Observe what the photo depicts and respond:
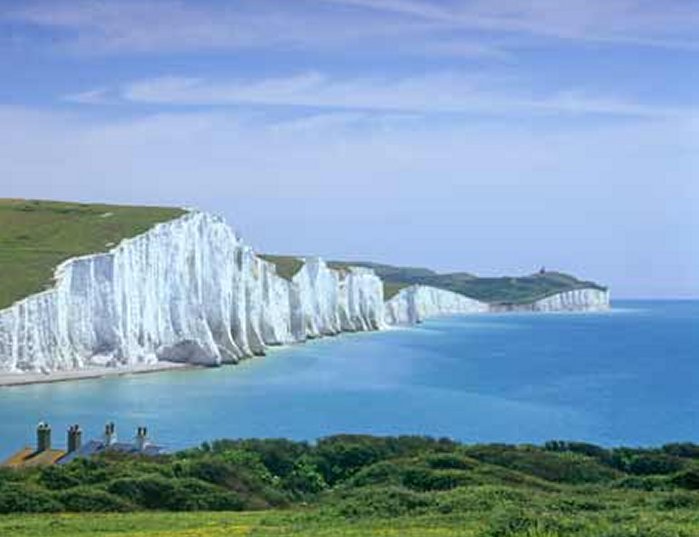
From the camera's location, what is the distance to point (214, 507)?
21891mm

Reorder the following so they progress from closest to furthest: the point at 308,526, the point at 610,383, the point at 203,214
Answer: the point at 308,526, the point at 610,383, the point at 203,214

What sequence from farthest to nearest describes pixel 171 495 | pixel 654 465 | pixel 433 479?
pixel 654 465 < pixel 433 479 < pixel 171 495

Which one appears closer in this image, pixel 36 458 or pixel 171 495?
pixel 171 495

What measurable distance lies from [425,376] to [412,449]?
55544 mm

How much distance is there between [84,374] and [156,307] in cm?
1199

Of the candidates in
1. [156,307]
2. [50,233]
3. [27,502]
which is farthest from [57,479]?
[50,233]

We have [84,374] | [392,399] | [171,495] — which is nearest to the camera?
[171,495]

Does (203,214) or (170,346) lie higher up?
(203,214)

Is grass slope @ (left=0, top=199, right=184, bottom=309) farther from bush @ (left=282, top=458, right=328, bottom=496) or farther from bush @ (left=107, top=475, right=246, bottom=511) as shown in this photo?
bush @ (left=107, top=475, right=246, bottom=511)

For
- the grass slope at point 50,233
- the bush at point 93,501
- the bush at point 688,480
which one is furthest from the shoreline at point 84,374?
the bush at point 688,480

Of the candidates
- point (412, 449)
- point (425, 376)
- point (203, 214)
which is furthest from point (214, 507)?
point (203, 214)

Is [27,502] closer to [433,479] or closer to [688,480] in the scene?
[433,479]

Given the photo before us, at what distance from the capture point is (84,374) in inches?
3127

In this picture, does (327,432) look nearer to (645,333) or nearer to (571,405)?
(571,405)
